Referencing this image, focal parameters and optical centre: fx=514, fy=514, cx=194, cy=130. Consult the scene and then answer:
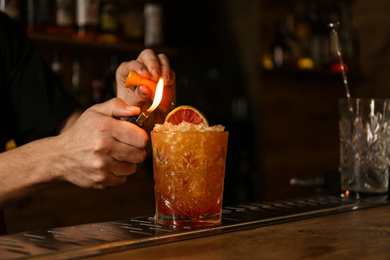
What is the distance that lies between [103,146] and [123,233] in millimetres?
226

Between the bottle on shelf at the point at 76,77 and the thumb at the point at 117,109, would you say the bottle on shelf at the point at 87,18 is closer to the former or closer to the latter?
the bottle on shelf at the point at 76,77

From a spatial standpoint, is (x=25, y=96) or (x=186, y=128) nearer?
(x=186, y=128)

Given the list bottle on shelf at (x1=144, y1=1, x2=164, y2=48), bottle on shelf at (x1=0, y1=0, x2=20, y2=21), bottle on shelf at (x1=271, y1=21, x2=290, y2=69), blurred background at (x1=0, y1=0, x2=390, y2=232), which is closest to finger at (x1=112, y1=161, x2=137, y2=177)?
blurred background at (x1=0, y1=0, x2=390, y2=232)

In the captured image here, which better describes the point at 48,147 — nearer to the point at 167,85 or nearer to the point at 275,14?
the point at 167,85

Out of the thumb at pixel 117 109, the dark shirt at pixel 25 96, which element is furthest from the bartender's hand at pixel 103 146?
the dark shirt at pixel 25 96

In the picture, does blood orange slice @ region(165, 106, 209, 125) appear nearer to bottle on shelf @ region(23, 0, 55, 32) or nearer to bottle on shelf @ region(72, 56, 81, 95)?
bottle on shelf @ region(23, 0, 55, 32)

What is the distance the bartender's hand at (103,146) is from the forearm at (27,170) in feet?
0.21

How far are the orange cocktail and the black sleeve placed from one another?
3.01 ft

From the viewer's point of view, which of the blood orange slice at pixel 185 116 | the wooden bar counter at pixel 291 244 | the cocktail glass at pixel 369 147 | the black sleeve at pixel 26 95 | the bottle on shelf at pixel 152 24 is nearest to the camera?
the wooden bar counter at pixel 291 244

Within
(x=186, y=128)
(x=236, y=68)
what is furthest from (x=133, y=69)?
(x=236, y=68)

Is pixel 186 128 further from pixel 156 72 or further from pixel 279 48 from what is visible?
pixel 279 48

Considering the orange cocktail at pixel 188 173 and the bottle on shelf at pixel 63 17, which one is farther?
the bottle on shelf at pixel 63 17

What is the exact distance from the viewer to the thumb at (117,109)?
917mm

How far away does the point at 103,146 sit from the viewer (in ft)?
3.25
